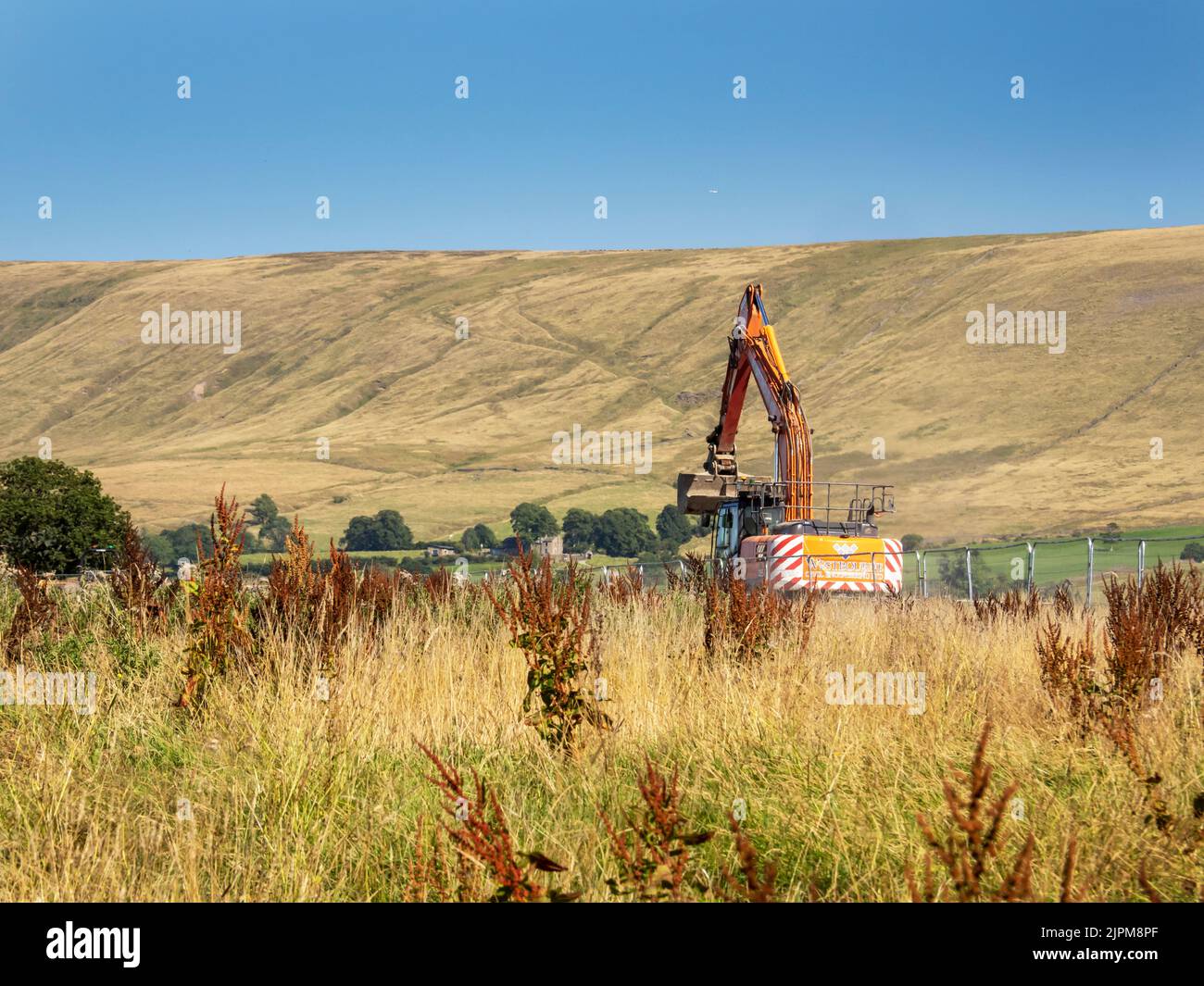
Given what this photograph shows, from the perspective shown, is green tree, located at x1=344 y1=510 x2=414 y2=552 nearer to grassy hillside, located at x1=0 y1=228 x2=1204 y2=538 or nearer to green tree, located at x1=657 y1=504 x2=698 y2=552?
grassy hillside, located at x1=0 y1=228 x2=1204 y2=538

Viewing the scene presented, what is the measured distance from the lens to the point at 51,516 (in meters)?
31.1

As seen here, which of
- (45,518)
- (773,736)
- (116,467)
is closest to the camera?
(773,736)

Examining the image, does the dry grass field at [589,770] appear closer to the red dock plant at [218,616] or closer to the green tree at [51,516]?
the red dock plant at [218,616]

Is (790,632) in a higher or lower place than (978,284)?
lower

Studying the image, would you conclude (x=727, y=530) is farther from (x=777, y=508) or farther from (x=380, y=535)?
(x=380, y=535)

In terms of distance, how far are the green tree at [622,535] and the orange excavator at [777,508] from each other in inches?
2222

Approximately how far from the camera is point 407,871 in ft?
17.3

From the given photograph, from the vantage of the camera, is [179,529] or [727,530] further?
[179,529]

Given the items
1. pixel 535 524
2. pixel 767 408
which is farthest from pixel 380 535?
pixel 767 408

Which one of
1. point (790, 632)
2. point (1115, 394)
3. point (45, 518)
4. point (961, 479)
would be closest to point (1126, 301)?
point (1115, 394)

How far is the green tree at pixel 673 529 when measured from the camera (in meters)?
85.8

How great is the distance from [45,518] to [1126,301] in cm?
12244

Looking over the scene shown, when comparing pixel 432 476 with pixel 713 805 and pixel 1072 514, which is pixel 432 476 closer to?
pixel 1072 514

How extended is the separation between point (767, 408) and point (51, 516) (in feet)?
58.9
